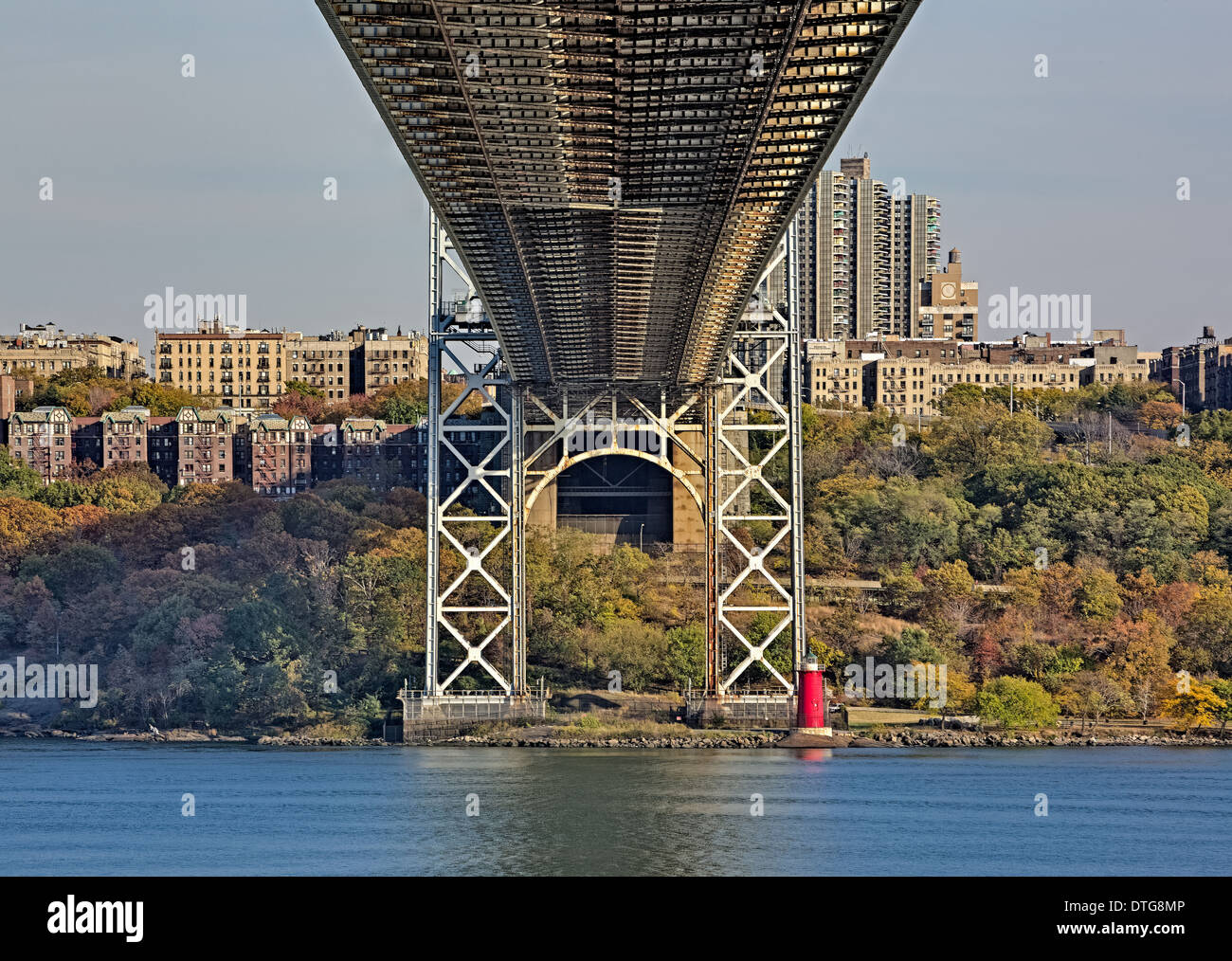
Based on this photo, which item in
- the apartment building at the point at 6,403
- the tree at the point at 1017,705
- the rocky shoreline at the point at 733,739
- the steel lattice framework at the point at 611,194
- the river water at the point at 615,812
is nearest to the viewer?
the steel lattice framework at the point at 611,194

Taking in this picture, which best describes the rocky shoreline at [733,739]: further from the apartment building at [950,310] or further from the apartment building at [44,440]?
the apartment building at [950,310]

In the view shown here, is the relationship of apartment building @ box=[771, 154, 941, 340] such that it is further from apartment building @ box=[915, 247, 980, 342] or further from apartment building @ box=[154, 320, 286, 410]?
apartment building @ box=[154, 320, 286, 410]

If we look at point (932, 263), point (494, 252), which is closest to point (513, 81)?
point (494, 252)

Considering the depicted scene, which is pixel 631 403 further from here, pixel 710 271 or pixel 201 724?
pixel 710 271

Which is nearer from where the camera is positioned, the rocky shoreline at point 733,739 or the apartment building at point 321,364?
the rocky shoreline at point 733,739

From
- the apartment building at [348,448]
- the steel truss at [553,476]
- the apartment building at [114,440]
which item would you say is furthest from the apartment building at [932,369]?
the steel truss at [553,476]

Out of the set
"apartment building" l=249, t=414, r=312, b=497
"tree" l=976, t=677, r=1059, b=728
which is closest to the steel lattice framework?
"tree" l=976, t=677, r=1059, b=728
